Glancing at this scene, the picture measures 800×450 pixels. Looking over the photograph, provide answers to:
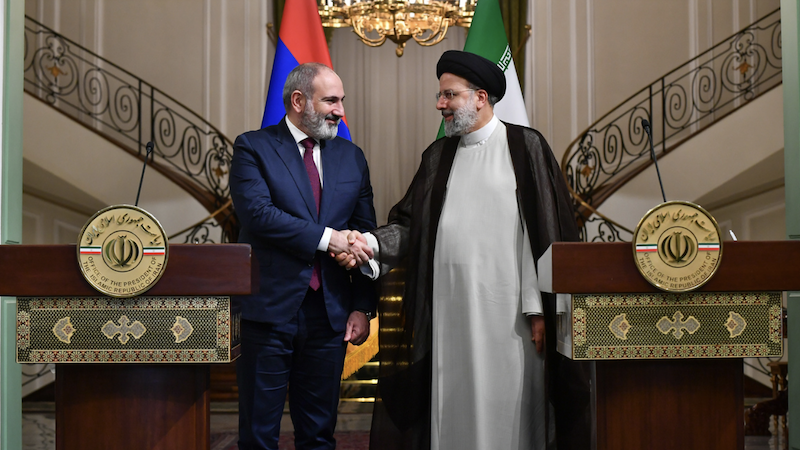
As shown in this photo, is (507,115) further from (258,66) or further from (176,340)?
(258,66)

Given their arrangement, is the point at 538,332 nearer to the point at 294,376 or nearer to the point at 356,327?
the point at 356,327

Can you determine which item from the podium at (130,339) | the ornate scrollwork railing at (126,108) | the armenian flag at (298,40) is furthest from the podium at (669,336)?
the ornate scrollwork railing at (126,108)

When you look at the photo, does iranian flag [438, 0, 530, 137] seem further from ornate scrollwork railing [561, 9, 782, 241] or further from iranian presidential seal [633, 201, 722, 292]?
ornate scrollwork railing [561, 9, 782, 241]

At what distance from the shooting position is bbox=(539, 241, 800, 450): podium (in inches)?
79.0

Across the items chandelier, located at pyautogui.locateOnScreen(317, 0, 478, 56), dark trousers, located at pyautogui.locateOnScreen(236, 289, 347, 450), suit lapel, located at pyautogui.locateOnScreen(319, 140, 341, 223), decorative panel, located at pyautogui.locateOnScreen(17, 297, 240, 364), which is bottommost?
dark trousers, located at pyautogui.locateOnScreen(236, 289, 347, 450)

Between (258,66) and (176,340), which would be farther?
(258,66)

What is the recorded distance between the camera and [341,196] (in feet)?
8.72

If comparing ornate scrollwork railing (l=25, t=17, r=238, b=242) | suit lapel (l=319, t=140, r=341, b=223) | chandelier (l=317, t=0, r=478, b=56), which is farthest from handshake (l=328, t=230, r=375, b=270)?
ornate scrollwork railing (l=25, t=17, r=238, b=242)

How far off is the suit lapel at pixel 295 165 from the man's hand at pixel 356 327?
1.26 feet

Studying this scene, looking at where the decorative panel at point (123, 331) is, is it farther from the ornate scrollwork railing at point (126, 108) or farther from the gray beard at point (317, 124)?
the ornate scrollwork railing at point (126, 108)

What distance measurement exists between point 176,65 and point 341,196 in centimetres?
700

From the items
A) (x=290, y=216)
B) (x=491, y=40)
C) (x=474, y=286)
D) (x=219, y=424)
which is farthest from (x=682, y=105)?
(x=290, y=216)

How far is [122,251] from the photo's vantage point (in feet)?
6.53

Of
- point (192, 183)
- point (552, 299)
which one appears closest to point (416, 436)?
point (552, 299)
